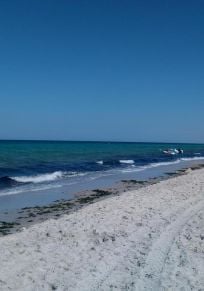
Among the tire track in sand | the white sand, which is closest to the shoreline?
the white sand

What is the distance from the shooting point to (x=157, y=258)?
766cm

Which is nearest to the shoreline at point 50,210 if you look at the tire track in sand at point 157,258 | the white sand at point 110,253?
the white sand at point 110,253

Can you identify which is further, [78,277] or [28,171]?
[28,171]

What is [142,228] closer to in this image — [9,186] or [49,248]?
[49,248]

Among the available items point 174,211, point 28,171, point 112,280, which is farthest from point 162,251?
point 28,171

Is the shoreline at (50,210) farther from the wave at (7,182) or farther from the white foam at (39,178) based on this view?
the white foam at (39,178)

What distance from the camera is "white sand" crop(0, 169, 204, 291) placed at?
6.58m

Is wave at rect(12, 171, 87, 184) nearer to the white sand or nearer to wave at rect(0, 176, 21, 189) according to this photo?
wave at rect(0, 176, 21, 189)

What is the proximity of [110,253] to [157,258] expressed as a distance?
0.91m

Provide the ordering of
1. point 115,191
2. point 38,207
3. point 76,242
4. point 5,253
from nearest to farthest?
point 5,253, point 76,242, point 38,207, point 115,191

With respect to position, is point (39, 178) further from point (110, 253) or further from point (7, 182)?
point (110, 253)

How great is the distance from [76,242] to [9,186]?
13639mm

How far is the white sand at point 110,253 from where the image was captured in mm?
6582

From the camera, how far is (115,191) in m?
20.2
